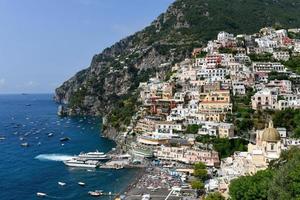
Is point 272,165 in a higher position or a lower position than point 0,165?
higher

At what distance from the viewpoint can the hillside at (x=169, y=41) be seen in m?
162

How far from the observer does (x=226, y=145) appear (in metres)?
80.4

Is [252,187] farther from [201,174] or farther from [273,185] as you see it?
[201,174]

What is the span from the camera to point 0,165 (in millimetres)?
87000

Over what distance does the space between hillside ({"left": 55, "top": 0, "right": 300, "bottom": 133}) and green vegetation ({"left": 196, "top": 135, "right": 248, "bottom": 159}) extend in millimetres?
69883

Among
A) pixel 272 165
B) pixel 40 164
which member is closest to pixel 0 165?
pixel 40 164

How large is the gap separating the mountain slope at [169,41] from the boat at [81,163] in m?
68.3

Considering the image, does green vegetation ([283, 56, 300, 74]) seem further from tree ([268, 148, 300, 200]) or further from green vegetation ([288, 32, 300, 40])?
tree ([268, 148, 300, 200])

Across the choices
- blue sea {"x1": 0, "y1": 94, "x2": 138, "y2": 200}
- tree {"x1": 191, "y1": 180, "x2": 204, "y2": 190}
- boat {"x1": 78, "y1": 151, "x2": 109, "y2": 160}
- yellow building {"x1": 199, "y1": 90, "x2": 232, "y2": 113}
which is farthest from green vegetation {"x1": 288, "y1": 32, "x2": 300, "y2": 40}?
tree {"x1": 191, "y1": 180, "x2": 204, "y2": 190}

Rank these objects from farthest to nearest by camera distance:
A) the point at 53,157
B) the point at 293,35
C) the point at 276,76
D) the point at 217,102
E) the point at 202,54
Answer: the point at 293,35
the point at 202,54
the point at 276,76
the point at 53,157
the point at 217,102

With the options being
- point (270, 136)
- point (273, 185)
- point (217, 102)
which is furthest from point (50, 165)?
point (273, 185)

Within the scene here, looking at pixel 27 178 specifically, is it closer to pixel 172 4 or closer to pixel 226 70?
pixel 226 70

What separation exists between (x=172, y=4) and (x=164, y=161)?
407ft

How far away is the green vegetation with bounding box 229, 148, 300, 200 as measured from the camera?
3941cm
